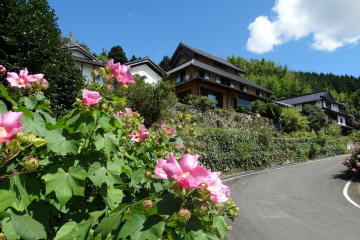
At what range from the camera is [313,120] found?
28078mm

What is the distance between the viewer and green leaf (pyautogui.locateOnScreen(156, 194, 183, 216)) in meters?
0.78

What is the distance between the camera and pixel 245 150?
12.0 m

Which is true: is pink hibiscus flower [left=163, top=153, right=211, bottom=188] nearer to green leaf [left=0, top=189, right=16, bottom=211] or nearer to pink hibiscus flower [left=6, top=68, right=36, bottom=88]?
green leaf [left=0, top=189, right=16, bottom=211]

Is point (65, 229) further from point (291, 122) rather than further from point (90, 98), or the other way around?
point (291, 122)

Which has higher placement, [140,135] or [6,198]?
[140,135]

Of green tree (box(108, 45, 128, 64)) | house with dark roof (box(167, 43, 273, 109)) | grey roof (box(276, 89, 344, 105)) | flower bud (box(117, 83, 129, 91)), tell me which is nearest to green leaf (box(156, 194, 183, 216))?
flower bud (box(117, 83, 129, 91))

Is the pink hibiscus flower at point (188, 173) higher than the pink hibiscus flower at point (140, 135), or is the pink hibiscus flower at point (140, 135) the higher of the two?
the pink hibiscus flower at point (140, 135)

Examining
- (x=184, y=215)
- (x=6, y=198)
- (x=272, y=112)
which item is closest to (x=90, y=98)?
(x=6, y=198)

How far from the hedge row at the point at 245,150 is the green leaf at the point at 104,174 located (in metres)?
7.48

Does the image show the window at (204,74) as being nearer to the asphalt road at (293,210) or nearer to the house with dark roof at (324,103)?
the asphalt road at (293,210)

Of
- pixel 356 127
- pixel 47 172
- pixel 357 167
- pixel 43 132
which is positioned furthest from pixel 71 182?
pixel 356 127

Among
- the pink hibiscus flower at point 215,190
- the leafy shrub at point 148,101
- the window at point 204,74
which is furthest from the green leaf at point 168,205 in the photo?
the window at point 204,74

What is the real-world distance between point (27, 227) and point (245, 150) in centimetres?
1206

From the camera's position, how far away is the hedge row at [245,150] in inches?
410
